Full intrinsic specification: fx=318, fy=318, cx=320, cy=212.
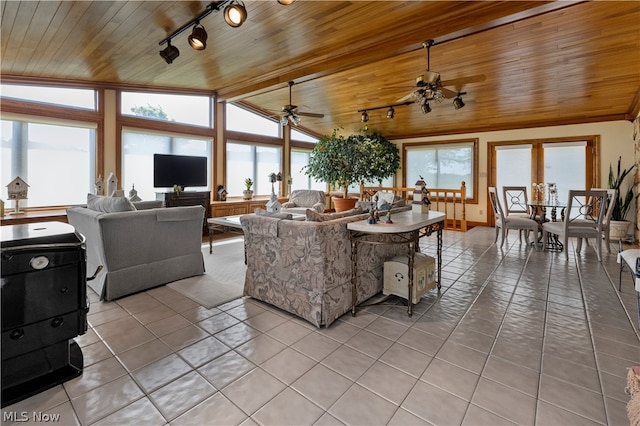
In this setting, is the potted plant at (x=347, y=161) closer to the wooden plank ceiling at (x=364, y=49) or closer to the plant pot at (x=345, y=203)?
the plant pot at (x=345, y=203)

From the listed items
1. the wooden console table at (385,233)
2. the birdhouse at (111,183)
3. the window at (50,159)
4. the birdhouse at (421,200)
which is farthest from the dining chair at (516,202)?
the window at (50,159)

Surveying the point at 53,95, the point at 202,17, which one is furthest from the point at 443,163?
the point at 53,95

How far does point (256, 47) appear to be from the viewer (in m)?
4.39

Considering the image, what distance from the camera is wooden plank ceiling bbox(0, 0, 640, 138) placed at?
3.26 meters

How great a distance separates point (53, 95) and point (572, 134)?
9.68 m

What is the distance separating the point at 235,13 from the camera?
9.66 feet

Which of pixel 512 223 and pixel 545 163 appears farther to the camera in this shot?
pixel 545 163

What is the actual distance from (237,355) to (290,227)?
997mm

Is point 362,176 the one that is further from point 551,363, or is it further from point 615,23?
point 551,363

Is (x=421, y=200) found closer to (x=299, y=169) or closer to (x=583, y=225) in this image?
(x=583, y=225)

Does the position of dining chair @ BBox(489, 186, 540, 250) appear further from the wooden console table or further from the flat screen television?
the flat screen television

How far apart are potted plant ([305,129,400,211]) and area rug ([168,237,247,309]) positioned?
3.64 meters

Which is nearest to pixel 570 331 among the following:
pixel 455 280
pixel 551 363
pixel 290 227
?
pixel 551 363

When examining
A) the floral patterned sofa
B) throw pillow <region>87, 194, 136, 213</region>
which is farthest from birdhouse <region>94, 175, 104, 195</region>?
the floral patterned sofa
